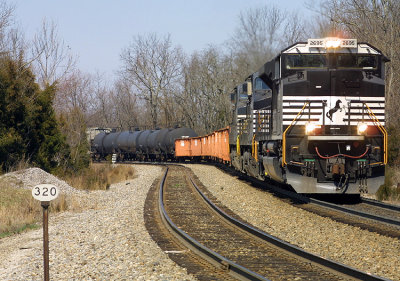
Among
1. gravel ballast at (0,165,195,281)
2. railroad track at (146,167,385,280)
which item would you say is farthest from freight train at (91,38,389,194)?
gravel ballast at (0,165,195,281)

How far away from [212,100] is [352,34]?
2947 cm

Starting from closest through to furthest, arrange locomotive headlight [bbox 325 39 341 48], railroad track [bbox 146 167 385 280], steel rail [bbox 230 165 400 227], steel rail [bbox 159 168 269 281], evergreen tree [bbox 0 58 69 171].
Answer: steel rail [bbox 159 168 269 281]
railroad track [bbox 146 167 385 280]
steel rail [bbox 230 165 400 227]
locomotive headlight [bbox 325 39 341 48]
evergreen tree [bbox 0 58 69 171]

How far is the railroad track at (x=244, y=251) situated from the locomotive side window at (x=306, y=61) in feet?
12.8

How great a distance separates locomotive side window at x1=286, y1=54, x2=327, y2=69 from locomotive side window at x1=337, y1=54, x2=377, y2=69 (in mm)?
390

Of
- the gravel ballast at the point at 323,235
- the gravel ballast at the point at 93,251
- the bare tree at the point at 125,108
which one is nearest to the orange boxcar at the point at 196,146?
the gravel ballast at the point at 323,235

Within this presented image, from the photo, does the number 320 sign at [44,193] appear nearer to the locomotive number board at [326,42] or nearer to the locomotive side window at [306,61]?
the locomotive side window at [306,61]

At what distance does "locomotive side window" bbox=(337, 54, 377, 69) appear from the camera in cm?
1223

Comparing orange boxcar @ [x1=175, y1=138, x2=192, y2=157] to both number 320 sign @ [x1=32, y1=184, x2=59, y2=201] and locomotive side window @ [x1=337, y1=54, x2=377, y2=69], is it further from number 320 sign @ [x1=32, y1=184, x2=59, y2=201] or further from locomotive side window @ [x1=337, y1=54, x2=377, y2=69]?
number 320 sign @ [x1=32, y1=184, x2=59, y2=201]

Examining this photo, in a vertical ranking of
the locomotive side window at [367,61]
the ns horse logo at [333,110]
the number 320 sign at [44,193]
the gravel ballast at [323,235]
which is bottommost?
the gravel ballast at [323,235]

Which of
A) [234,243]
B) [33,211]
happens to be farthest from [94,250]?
[33,211]

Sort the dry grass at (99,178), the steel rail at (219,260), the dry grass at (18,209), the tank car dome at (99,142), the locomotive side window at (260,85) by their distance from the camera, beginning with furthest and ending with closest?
the tank car dome at (99,142) → the dry grass at (99,178) → the locomotive side window at (260,85) → the dry grass at (18,209) → the steel rail at (219,260)

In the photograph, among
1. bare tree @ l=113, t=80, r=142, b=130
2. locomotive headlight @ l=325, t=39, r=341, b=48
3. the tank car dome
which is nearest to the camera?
locomotive headlight @ l=325, t=39, r=341, b=48

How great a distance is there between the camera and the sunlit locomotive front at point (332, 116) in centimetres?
1205

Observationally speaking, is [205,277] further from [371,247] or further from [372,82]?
[372,82]
